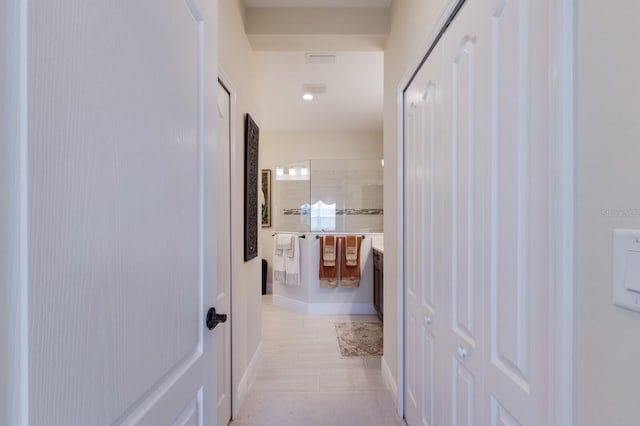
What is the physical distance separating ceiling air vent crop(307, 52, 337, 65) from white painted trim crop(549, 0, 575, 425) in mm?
2549

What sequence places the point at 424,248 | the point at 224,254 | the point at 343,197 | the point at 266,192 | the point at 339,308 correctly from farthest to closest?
1. the point at 266,192
2. the point at 343,197
3. the point at 339,308
4. the point at 224,254
5. the point at 424,248

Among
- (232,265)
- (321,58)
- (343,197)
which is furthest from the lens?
(343,197)

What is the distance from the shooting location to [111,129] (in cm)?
61

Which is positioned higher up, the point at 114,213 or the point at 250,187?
the point at 250,187

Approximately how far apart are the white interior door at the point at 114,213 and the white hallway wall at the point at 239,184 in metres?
1.08

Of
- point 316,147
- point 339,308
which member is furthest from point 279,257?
point 316,147

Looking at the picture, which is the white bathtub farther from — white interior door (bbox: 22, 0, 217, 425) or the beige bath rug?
white interior door (bbox: 22, 0, 217, 425)

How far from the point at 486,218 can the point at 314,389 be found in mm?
2034

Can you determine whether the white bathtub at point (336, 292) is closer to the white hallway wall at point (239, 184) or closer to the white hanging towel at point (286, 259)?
the white hanging towel at point (286, 259)

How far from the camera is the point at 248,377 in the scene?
2416 mm

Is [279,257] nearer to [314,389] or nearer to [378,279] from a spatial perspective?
[378,279]

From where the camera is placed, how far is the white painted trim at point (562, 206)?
64 centimetres

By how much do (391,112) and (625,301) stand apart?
2033mm

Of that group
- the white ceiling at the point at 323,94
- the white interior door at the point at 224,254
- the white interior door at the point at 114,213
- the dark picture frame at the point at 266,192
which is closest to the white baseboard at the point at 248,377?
the white interior door at the point at 224,254
